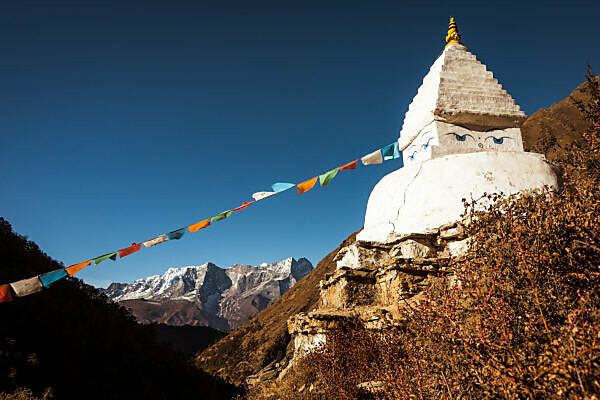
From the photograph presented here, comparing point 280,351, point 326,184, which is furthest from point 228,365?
point 326,184

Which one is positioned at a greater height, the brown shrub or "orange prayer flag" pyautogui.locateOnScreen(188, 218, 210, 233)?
"orange prayer flag" pyautogui.locateOnScreen(188, 218, 210, 233)

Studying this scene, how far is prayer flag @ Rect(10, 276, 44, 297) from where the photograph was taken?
518cm

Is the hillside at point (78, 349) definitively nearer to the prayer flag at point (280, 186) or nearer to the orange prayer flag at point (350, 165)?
the prayer flag at point (280, 186)

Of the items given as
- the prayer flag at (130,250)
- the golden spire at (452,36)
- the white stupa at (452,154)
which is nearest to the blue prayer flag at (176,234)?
the prayer flag at (130,250)

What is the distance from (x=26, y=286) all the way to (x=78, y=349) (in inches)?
53.4

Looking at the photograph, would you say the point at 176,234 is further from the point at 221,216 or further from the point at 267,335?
the point at 267,335

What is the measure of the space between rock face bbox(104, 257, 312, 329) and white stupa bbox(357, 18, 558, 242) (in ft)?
314

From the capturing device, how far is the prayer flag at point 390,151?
30.9 feet

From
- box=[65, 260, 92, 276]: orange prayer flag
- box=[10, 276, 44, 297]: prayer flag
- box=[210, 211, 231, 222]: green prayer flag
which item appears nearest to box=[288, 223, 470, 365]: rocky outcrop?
box=[210, 211, 231, 222]: green prayer flag

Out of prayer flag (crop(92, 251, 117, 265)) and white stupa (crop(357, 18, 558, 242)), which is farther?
white stupa (crop(357, 18, 558, 242))

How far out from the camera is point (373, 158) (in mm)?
8977

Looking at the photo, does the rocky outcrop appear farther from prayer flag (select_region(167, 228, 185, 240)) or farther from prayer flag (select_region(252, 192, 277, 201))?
prayer flag (select_region(167, 228, 185, 240))

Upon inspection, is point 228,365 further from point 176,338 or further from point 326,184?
point 326,184

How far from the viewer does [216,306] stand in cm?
11869
